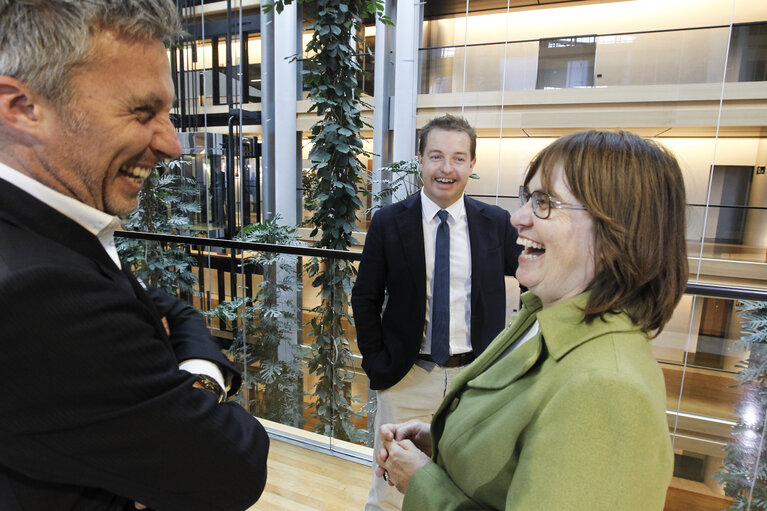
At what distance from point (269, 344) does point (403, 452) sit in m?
2.48

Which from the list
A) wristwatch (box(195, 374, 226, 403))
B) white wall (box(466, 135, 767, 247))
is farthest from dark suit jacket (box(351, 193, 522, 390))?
white wall (box(466, 135, 767, 247))

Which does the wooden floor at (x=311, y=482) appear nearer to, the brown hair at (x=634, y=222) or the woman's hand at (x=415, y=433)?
the woman's hand at (x=415, y=433)

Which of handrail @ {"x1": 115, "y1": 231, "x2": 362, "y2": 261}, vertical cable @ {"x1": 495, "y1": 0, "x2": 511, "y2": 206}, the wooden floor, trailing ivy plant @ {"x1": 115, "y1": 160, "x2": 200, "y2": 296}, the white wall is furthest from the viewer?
vertical cable @ {"x1": 495, "y1": 0, "x2": 511, "y2": 206}

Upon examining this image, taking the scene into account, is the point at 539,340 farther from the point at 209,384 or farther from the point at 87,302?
the point at 87,302

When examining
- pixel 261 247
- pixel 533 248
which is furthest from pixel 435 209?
pixel 261 247

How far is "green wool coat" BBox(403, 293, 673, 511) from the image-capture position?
722 mm

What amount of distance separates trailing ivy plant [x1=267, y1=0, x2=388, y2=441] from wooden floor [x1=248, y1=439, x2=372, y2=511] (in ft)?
0.72

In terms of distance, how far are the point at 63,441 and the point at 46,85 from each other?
19.5 inches

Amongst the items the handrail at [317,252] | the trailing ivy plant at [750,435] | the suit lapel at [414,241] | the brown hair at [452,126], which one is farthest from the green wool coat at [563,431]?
the trailing ivy plant at [750,435]

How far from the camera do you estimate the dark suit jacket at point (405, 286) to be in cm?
208

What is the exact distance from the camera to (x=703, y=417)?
2.13 m

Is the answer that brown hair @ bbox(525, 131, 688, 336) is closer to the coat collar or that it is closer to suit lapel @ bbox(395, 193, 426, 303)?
the coat collar

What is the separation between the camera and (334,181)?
4.64 meters

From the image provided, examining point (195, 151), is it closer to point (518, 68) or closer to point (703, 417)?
point (518, 68)
